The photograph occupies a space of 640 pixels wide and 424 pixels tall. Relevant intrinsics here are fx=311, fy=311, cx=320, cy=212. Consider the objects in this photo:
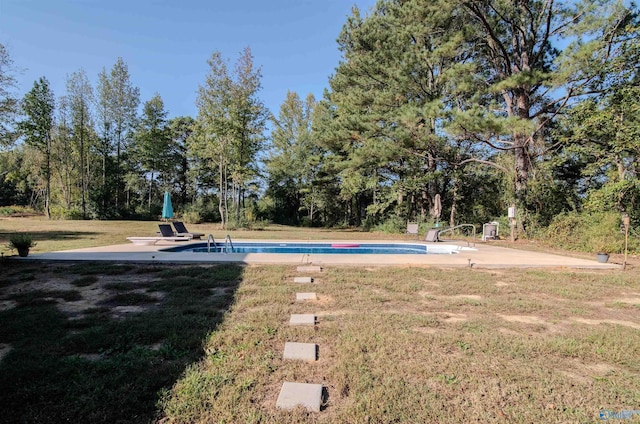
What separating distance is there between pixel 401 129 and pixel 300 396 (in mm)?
14330

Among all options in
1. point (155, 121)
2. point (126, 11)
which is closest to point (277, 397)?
point (126, 11)

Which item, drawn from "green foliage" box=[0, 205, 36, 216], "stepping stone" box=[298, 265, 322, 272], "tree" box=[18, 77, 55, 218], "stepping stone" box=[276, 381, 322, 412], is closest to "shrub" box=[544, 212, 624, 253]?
"stepping stone" box=[298, 265, 322, 272]

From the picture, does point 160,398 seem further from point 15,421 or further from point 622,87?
point 622,87

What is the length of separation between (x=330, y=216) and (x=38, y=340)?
2642 centimetres

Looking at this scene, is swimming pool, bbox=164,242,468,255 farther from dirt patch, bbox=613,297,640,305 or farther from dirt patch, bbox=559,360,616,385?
dirt patch, bbox=559,360,616,385

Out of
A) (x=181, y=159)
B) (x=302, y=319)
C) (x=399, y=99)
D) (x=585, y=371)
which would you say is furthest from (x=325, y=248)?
(x=181, y=159)

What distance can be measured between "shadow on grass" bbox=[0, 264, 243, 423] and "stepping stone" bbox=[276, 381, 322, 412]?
29.4 inches

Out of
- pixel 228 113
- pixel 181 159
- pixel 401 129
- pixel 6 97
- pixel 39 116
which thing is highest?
pixel 39 116

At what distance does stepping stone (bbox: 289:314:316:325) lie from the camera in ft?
10.6

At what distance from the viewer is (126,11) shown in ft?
37.8

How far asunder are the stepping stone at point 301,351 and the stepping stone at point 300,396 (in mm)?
395

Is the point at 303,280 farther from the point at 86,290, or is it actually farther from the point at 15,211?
the point at 15,211

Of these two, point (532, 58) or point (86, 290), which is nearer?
point (86, 290)

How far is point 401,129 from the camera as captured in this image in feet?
48.4
